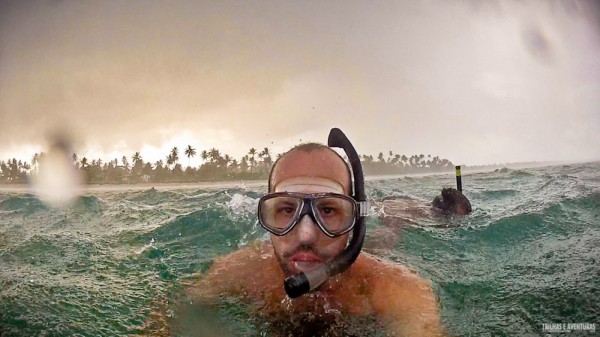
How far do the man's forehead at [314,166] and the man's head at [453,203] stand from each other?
15.0 ft

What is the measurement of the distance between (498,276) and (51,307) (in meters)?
4.05

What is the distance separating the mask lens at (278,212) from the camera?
106 inches

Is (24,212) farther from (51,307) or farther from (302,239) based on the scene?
(302,239)

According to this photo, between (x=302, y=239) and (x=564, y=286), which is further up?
(x=302, y=239)

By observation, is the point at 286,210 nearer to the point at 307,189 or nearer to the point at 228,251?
the point at 307,189

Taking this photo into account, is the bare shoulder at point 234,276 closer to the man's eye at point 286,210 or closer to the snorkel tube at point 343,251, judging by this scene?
the man's eye at point 286,210

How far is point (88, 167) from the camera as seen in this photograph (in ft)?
270

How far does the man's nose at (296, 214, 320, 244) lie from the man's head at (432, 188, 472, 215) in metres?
4.97

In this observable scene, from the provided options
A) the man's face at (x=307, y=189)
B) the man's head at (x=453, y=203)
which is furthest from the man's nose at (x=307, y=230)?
the man's head at (x=453, y=203)

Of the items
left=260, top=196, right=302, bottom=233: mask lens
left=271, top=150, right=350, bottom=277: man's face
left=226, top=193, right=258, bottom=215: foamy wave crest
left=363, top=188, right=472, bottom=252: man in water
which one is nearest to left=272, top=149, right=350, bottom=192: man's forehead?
left=271, top=150, right=350, bottom=277: man's face

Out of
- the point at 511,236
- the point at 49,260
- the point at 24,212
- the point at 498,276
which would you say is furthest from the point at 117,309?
the point at 24,212

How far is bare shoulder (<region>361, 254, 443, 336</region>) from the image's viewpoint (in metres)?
2.30

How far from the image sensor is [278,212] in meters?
2.76

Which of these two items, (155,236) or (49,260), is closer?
(49,260)
